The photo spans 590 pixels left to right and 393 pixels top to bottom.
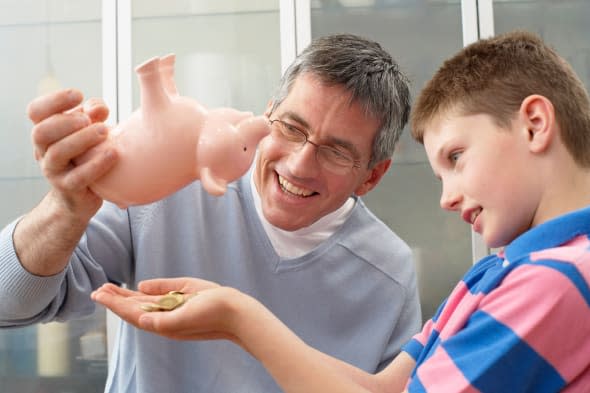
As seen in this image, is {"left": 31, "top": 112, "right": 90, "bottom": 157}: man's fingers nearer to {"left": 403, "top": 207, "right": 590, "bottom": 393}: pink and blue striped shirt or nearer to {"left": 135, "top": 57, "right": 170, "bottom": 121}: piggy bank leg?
{"left": 135, "top": 57, "right": 170, "bottom": 121}: piggy bank leg

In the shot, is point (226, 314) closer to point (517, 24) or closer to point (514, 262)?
point (514, 262)

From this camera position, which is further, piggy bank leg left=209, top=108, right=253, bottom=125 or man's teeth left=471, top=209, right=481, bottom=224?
man's teeth left=471, top=209, right=481, bottom=224

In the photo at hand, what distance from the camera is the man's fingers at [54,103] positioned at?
29.0 inches

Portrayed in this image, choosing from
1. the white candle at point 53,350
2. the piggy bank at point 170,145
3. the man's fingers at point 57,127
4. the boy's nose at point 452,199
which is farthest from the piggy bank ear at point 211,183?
the white candle at point 53,350

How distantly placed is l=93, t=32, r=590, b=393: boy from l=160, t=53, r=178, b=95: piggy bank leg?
0.23 metres

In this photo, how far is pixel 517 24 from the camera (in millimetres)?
2164

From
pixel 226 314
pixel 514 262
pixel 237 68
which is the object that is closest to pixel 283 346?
pixel 226 314

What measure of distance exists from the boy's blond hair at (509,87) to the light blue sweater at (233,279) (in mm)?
387

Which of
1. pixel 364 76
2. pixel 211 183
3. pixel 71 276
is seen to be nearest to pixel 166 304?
pixel 211 183

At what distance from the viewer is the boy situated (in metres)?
0.74

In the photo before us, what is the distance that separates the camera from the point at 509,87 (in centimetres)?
88

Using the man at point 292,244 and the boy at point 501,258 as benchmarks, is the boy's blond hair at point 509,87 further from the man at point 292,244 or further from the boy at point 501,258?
the man at point 292,244

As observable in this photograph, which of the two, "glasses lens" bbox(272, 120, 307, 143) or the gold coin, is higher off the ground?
"glasses lens" bbox(272, 120, 307, 143)

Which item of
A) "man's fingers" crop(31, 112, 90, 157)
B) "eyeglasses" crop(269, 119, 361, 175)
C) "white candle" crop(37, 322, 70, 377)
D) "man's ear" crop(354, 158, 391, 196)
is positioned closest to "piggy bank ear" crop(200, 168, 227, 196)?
"man's fingers" crop(31, 112, 90, 157)
